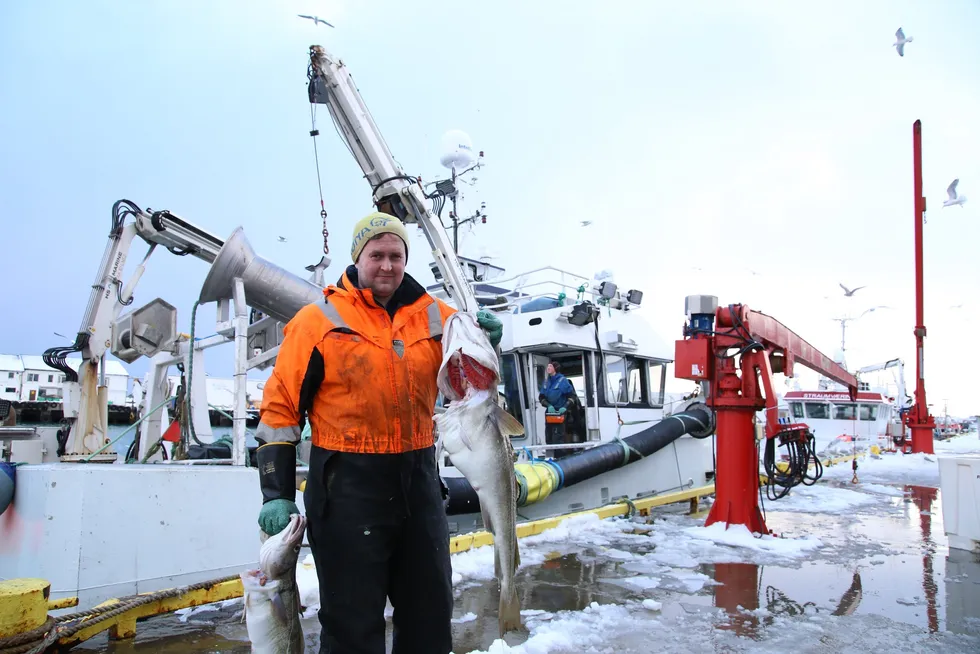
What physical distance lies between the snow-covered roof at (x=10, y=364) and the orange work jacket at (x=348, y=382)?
71.2 meters

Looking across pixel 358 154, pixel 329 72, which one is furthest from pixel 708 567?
pixel 329 72

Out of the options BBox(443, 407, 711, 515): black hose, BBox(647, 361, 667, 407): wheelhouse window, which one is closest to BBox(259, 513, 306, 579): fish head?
BBox(443, 407, 711, 515): black hose

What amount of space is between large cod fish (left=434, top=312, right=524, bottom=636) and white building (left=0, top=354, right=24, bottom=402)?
6890 cm

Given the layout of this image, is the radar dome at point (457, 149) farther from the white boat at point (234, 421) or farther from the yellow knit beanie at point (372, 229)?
the yellow knit beanie at point (372, 229)

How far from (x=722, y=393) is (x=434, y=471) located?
4.73 metres

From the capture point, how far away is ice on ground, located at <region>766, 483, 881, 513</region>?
28.3 ft

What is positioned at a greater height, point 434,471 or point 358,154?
point 358,154

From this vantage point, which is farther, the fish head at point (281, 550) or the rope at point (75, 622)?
the rope at point (75, 622)

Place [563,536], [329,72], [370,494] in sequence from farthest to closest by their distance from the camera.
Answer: [329,72], [563,536], [370,494]

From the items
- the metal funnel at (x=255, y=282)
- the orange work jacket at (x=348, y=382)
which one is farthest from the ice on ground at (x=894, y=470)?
the orange work jacket at (x=348, y=382)

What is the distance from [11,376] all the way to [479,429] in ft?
237

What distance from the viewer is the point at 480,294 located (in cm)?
998

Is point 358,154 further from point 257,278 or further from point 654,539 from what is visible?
point 654,539

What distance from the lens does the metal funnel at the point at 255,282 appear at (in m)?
5.30
